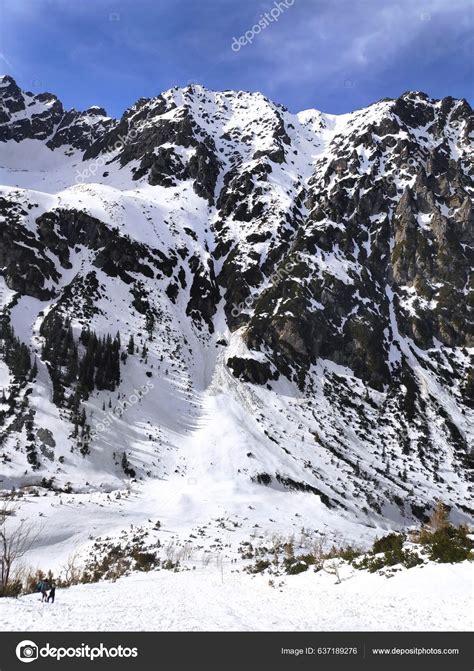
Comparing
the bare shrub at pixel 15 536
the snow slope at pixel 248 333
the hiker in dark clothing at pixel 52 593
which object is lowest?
the bare shrub at pixel 15 536

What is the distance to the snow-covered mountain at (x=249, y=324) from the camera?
202ft

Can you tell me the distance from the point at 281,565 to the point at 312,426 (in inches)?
1950

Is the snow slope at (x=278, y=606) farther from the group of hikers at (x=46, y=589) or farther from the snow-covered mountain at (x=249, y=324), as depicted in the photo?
the snow-covered mountain at (x=249, y=324)

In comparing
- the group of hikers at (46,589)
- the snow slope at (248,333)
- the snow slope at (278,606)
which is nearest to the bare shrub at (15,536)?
the snow slope at (248,333)

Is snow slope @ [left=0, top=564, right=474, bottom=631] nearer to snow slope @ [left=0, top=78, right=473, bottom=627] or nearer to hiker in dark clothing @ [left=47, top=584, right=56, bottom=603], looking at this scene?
hiker in dark clothing @ [left=47, top=584, right=56, bottom=603]

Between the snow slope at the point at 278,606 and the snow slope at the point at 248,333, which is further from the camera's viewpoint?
the snow slope at the point at 248,333

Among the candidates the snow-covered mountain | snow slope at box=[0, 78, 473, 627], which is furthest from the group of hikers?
the snow-covered mountain

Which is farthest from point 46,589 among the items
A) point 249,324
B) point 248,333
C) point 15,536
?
point 249,324

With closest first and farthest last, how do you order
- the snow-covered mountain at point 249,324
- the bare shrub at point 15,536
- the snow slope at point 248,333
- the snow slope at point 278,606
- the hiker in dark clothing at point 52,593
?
the snow slope at point 278,606 < the hiker in dark clothing at point 52,593 < the bare shrub at point 15,536 < the snow slope at point 248,333 < the snow-covered mountain at point 249,324

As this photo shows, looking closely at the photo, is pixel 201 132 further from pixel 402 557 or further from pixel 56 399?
pixel 402 557

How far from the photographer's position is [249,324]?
336 feet

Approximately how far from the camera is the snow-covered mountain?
61688 millimetres

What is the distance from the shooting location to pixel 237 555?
123 ft

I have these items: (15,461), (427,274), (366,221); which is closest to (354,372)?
(427,274)
